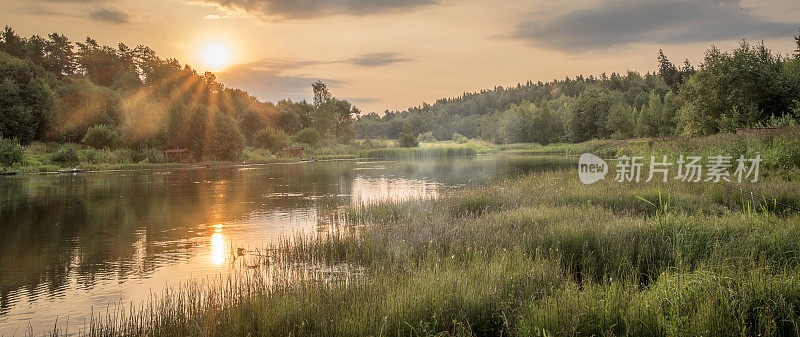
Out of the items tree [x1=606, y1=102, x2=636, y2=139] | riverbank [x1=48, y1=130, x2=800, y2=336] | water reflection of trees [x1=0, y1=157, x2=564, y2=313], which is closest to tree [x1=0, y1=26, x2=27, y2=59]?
water reflection of trees [x1=0, y1=157, x2=564, y2=313]

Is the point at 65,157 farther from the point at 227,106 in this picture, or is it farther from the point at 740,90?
the point at 740,90

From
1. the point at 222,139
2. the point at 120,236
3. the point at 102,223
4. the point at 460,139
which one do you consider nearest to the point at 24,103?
the point at 222,139

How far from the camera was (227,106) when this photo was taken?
324 feet

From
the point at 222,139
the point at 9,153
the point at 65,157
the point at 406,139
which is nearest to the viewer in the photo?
the point at 9,153

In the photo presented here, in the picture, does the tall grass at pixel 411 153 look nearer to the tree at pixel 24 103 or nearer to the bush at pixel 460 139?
the tree at pixel 24 103

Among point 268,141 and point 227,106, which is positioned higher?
point 227,106

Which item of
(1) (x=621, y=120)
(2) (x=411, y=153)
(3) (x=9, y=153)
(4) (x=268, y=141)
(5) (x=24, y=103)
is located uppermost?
(5) (x=24, y=103)

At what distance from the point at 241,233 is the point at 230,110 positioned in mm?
91739

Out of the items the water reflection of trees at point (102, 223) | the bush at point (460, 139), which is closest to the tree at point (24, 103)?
the water reflection of trees at point (102, 223)

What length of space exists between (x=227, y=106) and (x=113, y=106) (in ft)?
113

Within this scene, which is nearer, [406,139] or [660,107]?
[660,107]

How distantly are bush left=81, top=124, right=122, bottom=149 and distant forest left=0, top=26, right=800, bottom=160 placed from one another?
112mm

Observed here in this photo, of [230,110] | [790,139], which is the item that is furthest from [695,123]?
[230,110]

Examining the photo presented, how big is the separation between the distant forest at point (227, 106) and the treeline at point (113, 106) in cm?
14
